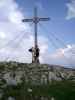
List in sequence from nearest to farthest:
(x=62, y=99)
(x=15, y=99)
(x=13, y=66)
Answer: (x=15, y=99), (x=62, y=99), (x=13, y=66)

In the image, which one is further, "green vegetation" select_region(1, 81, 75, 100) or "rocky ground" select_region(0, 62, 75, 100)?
"rocky ground" select_region(0, 62, 75, 100)

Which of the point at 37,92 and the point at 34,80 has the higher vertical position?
the point at 34,80

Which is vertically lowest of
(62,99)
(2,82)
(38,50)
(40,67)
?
(62,99)

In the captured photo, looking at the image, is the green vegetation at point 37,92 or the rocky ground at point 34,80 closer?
the green vegetation at point 37,92

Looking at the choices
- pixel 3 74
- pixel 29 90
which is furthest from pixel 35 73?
pixel 29 90

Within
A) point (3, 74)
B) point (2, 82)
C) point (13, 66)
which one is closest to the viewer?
point (2, 82)

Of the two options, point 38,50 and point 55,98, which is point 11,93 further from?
point 38,50

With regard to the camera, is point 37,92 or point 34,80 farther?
point 34,80

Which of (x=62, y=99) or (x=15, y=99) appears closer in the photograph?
(x=15, y=99)

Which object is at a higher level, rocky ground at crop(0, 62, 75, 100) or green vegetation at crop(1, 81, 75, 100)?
rocky ground at crop(0, 62, 75, 100)

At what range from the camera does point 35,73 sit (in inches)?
1638

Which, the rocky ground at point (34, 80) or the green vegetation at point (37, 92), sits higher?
the rocky ground at point (34, 80)

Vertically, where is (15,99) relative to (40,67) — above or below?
below

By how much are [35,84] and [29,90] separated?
4.88m
